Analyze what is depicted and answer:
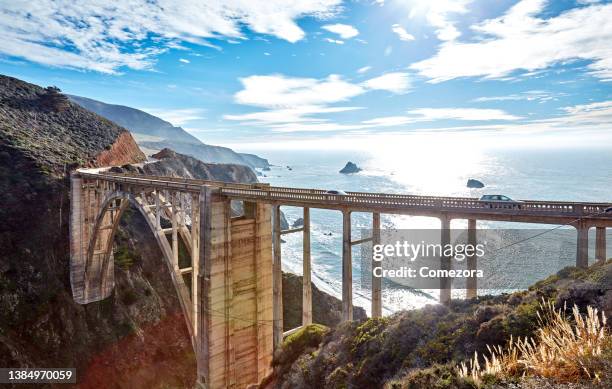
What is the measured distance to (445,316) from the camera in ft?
47.6

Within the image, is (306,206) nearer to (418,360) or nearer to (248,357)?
(418,360)

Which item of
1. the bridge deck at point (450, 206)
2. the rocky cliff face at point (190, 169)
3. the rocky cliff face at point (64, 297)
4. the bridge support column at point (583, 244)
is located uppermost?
the rocky cliff face at point (190, 169)

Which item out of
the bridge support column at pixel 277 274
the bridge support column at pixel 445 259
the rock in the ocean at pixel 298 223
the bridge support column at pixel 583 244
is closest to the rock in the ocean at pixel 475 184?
the rock in the ocean at pixel 298 223

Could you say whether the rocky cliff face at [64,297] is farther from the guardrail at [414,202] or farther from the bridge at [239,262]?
the guardrail at [414,202]

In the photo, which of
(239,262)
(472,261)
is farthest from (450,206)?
(239,262)

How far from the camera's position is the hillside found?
1102 centimetres

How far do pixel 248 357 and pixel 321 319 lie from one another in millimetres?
21152

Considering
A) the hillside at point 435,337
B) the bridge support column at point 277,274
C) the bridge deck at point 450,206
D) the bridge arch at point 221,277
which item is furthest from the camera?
the bridge arch at point 221,277

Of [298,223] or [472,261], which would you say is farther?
[298,223]

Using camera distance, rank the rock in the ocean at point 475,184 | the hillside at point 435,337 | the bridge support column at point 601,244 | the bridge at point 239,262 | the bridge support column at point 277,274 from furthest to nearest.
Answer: the rock in the ocean at point 475,184 < the bridge support column at point 277,274 < the bridge at point 239,262 < the bridge support column at point 601,244 < the hillside at point 435,337

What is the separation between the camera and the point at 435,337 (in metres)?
13.4

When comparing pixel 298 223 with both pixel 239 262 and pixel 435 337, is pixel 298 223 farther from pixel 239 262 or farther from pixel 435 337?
pixel 435 337

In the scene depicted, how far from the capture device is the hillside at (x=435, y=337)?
11.0 metres

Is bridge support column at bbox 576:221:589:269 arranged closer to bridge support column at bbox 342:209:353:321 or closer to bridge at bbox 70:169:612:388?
bridge at bbox 70:169:612:388
